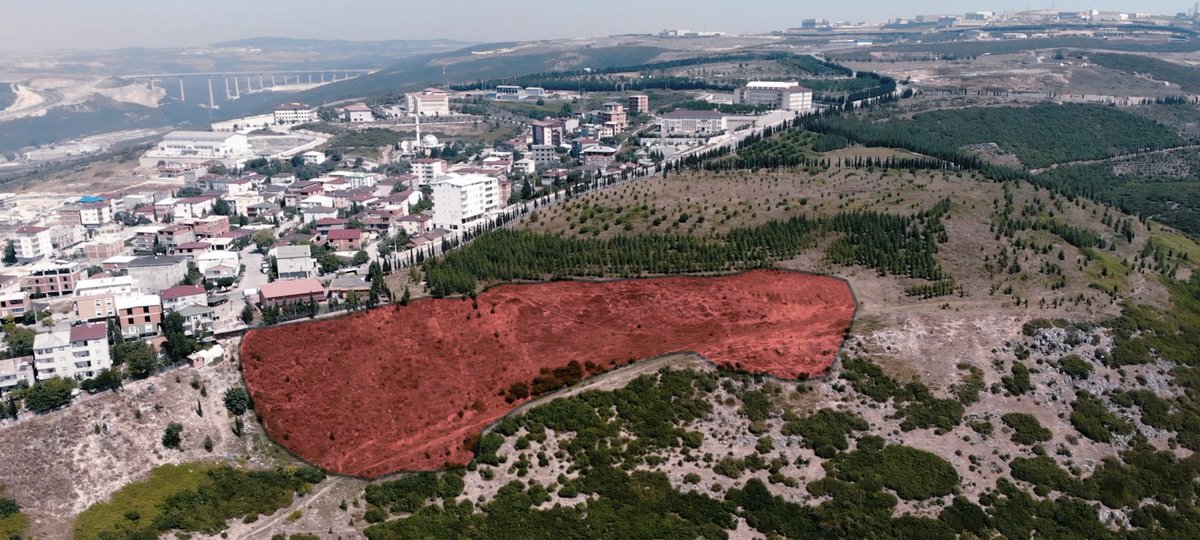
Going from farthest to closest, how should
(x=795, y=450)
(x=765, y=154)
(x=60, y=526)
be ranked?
(x=765, y=154) < (x=795, y=450) < (x=60, y=526)

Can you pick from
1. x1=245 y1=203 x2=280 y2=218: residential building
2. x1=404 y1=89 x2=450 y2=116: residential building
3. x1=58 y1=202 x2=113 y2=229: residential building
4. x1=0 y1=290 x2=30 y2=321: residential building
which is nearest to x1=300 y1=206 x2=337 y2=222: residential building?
x1=245 y1=203 x2=280 y2=218: residential building

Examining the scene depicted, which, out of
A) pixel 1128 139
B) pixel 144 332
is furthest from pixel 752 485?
pixel 1128 139

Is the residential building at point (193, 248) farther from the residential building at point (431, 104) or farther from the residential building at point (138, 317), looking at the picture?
the residential building at point (431, 104)

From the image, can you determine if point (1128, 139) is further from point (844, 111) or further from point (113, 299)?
point (113, 299)

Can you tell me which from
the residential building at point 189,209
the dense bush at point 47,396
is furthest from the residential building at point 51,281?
the residential building at point 189,209

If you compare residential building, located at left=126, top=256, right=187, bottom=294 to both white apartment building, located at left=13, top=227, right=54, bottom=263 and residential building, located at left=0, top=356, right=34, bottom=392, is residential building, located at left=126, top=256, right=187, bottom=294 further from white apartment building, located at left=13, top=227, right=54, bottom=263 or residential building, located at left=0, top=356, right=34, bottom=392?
white apartment building, located at left=13, top=227, right=54, bottom=263
